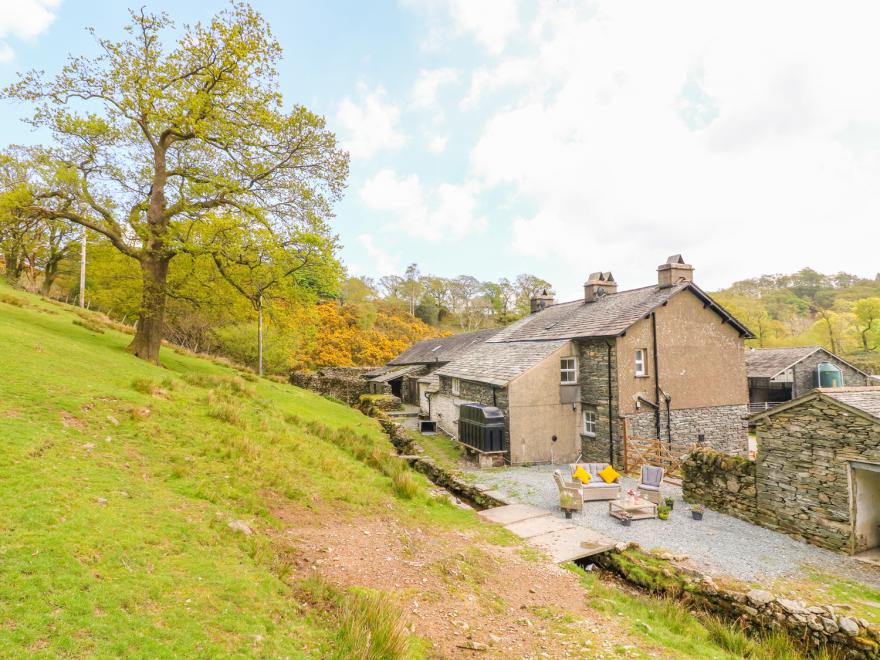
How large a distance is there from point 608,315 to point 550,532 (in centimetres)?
1296

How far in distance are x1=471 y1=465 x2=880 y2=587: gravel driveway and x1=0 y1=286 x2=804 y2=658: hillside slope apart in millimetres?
2698

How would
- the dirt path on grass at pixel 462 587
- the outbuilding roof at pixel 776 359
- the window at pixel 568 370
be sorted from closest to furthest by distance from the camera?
the dirt path on grass at pixel 462 587, the window at pixel 568 370, the outbuilding roof at pixel 776 359

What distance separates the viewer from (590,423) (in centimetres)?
2108

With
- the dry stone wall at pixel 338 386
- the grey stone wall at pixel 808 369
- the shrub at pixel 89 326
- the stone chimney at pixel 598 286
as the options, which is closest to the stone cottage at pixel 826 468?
the stone chimney at pixel 598 286

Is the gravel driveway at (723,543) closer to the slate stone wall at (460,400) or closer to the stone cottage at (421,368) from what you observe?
the slate stone wall at (460,400)

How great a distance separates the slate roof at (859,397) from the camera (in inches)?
425

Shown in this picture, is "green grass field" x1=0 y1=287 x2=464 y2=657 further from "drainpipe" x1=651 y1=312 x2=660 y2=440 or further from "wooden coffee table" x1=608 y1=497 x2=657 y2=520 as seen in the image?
"drainpipe" x1=651 y1=312 x2=660 y2=440

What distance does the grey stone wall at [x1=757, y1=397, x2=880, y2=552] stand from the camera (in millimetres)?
10938

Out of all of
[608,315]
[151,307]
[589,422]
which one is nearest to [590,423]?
[589,422]

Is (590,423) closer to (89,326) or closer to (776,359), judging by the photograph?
(89,326)

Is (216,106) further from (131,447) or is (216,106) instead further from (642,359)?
(642,359)

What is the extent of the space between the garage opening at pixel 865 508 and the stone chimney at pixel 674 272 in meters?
11.8

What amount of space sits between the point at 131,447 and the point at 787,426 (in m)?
16.9

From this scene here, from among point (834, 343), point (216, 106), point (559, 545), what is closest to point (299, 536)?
point (559, 545)
